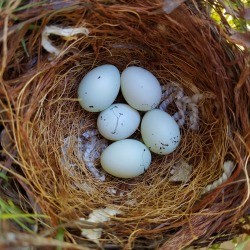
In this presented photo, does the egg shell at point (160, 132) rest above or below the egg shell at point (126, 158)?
above

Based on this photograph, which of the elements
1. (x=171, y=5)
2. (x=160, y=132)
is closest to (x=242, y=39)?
(x=171, y=5)

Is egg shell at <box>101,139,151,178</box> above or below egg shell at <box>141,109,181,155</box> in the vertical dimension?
below

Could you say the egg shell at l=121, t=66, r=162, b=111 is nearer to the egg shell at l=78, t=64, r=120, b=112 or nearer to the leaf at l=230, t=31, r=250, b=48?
the egg shell at l=78, t=64, r=120, b=112

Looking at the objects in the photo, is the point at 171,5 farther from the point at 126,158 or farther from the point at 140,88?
the point at 126,158

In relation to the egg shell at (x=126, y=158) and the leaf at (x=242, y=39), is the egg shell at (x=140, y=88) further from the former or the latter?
the leaf at (x=242, y=39)

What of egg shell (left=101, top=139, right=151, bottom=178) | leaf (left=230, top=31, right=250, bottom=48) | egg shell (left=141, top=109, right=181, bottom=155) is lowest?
egg shell (left=101, top=139, right=151, bottom=178)

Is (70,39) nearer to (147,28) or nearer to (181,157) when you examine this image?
(147,28)

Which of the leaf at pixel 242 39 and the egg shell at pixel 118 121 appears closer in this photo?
the leaf at pixel 242 39

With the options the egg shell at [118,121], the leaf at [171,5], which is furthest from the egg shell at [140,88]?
the leaf at [171,5]

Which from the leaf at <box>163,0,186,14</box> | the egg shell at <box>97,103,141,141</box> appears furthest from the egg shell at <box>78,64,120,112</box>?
the leaf at <box>163,0,186,14</box>
